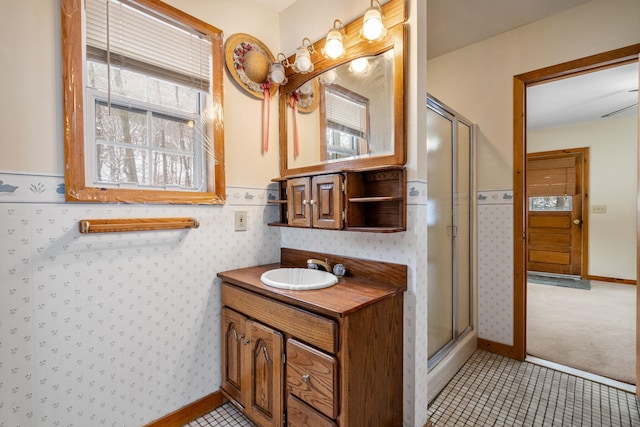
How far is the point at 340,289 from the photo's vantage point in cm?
135

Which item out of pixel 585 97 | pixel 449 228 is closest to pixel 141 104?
pixel 449 228

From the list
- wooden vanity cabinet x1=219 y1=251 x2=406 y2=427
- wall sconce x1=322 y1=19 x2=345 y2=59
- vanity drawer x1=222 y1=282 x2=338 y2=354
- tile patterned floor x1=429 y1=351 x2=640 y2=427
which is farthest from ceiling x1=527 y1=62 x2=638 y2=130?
vanity drawer x1=222 y1=282 x2=338 y2=354

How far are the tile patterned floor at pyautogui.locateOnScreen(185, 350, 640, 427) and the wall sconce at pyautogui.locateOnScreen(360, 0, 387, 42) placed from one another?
6.59 ft

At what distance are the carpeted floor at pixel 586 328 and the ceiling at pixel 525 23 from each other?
2333mm

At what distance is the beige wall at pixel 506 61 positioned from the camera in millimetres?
1857

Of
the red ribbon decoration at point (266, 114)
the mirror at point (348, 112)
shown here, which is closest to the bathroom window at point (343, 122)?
the mirror at point (348, 112)

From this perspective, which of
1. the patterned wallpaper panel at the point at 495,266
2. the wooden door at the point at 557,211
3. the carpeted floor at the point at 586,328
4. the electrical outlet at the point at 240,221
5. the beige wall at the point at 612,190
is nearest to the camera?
the electrical outlet at the point at 240,221

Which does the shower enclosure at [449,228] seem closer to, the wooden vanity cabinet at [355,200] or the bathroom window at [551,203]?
the wooden vanity cabinet at [355,200]

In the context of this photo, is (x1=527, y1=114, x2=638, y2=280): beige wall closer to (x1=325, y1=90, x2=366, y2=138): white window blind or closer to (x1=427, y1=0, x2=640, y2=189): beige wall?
(x1=427, y1=0, x2=640, y2=189): beige wall

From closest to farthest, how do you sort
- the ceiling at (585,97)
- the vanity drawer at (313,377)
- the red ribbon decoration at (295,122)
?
1. the vanity drawer at (313,377)
2. the red ribbon decoration at (295,122)
3. the ceiling at (585,97)

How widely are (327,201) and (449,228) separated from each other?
43.5 inches

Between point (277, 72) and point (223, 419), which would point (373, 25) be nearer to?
point (277, 72)

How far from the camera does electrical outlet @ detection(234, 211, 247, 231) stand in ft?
5.81

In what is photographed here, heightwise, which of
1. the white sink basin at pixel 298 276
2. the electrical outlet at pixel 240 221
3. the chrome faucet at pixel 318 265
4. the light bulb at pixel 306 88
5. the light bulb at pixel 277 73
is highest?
the light bulb at pixel 277 73
